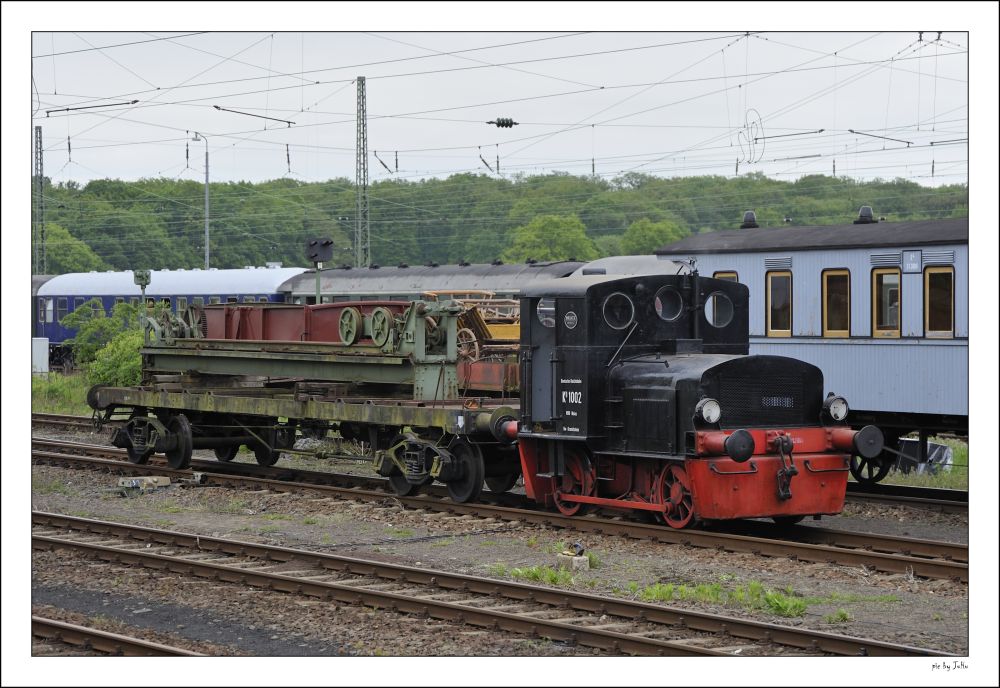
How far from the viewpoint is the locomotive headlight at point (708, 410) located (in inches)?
441

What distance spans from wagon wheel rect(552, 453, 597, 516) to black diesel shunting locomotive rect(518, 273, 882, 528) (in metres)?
0.01

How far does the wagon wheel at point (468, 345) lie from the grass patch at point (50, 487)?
5877 mm

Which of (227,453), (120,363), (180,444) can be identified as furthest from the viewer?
Result: (120,363)

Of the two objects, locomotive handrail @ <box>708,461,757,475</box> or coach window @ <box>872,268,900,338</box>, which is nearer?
locomotive handrail @ <box>708,461,757,475</box>

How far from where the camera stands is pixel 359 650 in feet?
27.4

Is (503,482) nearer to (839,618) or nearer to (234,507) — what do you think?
(234,507)

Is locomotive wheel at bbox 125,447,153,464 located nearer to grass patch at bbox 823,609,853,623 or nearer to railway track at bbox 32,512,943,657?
railway track at bbox 32,512,943,657

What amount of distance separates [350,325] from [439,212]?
33351 mm

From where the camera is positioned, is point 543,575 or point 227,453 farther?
point 227,453

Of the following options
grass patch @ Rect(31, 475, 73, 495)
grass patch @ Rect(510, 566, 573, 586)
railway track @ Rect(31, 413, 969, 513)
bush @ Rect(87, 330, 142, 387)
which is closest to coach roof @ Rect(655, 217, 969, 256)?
railway track @ Rect(31, 413, 969, 513)

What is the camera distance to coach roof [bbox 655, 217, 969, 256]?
15727 mm

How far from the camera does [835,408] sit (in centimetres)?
1205

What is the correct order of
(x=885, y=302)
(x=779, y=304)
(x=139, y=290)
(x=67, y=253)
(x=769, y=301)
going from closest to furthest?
(x=885, y=302) → (x=779, y=304) → (x=769, y=301) → (x=139, y=290) → (x=67, y=253)

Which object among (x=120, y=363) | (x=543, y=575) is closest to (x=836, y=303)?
(x=543, y=575)
